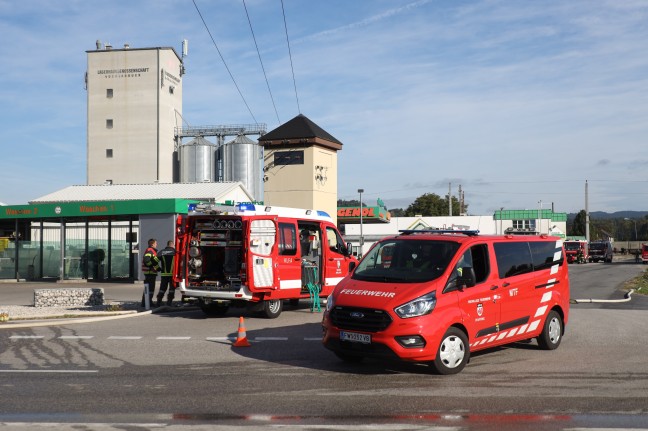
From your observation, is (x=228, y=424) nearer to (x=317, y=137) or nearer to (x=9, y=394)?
(x=9, y=394)

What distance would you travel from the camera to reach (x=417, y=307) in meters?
9.48

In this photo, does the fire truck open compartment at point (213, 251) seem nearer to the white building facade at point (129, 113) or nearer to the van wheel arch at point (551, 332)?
the van wheel arch at point (551, 332)

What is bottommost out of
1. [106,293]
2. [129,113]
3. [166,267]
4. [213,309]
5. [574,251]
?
[106,293]

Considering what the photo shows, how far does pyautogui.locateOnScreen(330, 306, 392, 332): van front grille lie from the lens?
9445 mm

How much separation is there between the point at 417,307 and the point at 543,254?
3.74 metres

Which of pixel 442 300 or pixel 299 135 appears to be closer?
pixel 442 300

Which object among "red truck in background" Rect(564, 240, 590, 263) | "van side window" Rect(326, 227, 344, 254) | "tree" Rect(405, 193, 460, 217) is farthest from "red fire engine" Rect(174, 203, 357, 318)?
"tree" Rect(405, 193, 460, 217)

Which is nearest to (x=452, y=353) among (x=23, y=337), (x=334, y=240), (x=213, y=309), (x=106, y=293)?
(x=23, y=337)

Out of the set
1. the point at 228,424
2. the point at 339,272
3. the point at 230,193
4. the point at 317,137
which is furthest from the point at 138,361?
the point at 230,193

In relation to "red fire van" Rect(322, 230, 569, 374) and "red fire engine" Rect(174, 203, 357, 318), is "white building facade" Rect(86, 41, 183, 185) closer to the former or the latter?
"red fire engine" Rect(174, 203, 357, 318)

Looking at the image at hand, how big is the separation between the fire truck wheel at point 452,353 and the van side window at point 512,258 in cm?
159

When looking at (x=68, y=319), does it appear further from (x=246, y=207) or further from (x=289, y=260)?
(x=289, y=260)

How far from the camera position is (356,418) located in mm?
7355

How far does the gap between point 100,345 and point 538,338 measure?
765 centimetres
